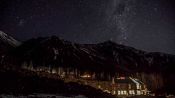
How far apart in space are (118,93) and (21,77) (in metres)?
46.8

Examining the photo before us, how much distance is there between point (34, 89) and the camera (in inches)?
3152

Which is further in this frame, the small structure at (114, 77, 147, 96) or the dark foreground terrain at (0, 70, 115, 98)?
the small structure at (114, 77, 147, 96)

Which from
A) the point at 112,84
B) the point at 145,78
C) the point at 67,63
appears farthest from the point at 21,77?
the point at 145,78

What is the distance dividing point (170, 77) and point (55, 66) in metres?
80.4

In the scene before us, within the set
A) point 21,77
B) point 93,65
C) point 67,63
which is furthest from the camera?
point 93,65

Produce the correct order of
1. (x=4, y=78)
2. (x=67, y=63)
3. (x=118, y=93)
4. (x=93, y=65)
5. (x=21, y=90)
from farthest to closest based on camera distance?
(x=93, y=65)
(x=67, y=63)
(x=118, y=93)
(x=4, y=78)
(x=21, y=90)

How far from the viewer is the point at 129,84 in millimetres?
122188

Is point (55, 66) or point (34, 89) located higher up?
point (55, 66)

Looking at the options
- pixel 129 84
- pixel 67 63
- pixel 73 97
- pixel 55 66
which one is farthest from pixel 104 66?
pixel 73 97

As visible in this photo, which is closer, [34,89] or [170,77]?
[34,89]

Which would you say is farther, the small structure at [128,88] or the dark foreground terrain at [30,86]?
the small structure at [128,88]

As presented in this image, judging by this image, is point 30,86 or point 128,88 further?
point 128,88

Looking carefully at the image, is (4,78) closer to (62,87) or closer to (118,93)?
(62,87)

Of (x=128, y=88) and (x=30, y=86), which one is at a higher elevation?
(x=30, y=86)
